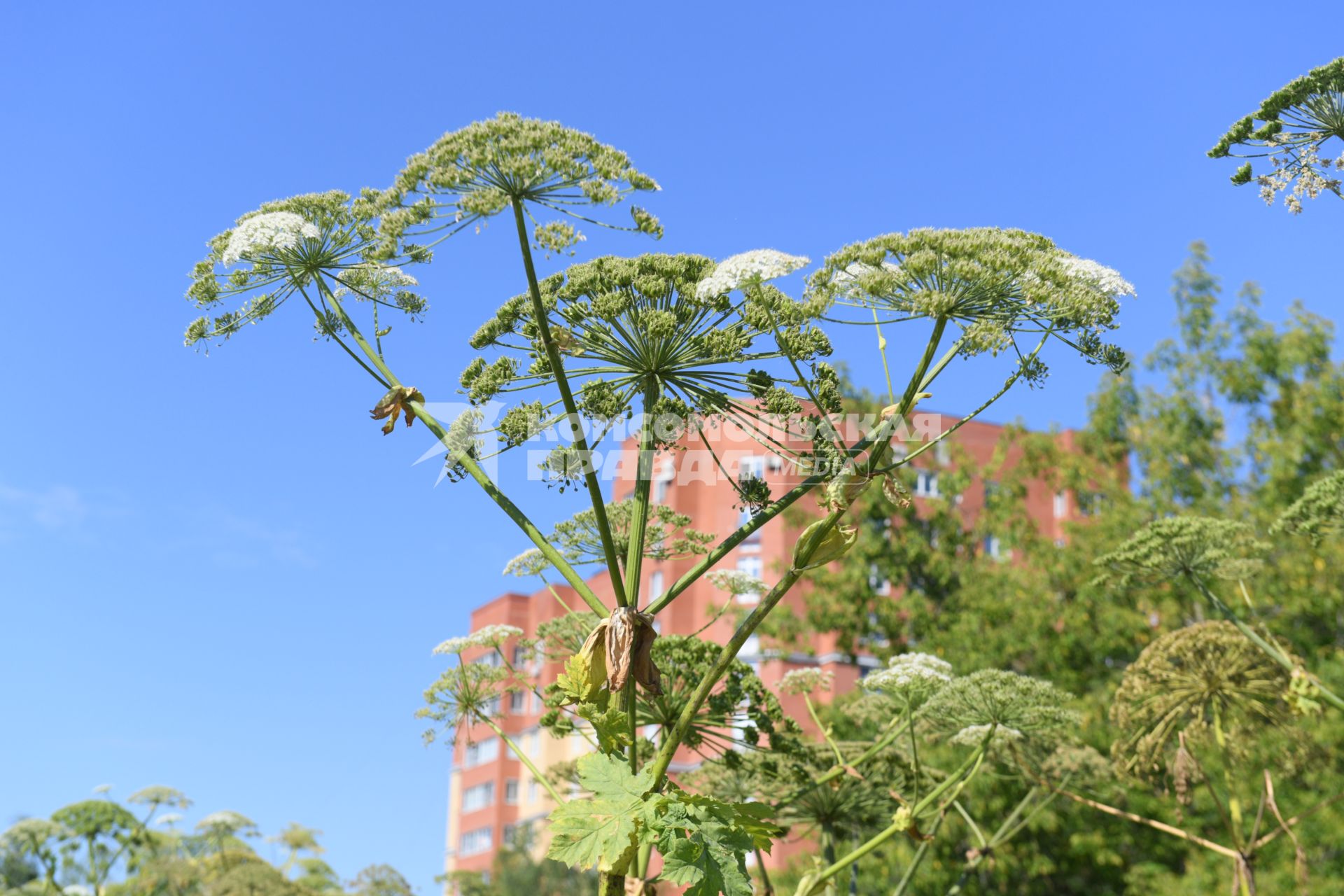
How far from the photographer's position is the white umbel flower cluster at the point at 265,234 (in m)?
8.05

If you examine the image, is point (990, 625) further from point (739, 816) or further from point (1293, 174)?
point (739, 816)

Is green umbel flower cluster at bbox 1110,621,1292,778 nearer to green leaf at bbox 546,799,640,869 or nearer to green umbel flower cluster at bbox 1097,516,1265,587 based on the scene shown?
green umbel flower cluster at bbox 1097,516,1265,587

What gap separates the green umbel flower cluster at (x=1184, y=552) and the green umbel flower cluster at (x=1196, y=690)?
1.33 meters

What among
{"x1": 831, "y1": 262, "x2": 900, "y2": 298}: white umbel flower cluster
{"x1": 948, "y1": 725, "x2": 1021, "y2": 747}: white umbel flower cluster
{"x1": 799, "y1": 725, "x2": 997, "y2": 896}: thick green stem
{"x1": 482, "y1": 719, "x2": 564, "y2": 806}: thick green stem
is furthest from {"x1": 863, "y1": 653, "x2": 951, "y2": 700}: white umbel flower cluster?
{"x1": 831, "y1": 262, "x2": 900, "y2": 298}: white umbel flower cluster

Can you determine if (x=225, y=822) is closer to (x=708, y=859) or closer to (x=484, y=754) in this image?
(x=708, y=859)

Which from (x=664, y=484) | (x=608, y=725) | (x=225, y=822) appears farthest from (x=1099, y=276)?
(x=664, y=484)

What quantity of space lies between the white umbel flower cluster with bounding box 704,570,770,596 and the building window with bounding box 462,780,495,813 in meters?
68.1

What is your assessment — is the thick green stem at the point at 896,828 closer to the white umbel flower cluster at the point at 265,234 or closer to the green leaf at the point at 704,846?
the green leaf at the point at 704,846

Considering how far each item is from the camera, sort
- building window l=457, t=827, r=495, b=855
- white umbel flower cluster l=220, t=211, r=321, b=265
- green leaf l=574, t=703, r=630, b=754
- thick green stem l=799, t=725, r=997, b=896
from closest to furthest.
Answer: green leaf l=574, t=703, r=630, b=754 → white umbel flower cluster l=220, t=211, r=321, b=265 → thick green stem l=799, t=725, r=997, b=896 → building window l=457, t=827, r=495, b=855

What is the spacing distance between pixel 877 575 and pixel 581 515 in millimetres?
29470

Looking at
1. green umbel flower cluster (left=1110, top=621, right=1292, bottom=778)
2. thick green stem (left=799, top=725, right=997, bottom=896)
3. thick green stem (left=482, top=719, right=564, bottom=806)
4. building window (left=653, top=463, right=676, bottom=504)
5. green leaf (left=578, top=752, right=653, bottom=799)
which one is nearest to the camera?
green leaf (left=578, top=752, right=653, bottom=799)

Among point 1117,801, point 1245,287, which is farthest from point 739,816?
point 1245,287

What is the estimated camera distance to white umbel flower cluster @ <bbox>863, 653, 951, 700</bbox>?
11.0 meters

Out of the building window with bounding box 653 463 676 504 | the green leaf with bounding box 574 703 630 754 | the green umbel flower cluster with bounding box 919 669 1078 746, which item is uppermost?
the building window with bounding box 653 463 676 504
